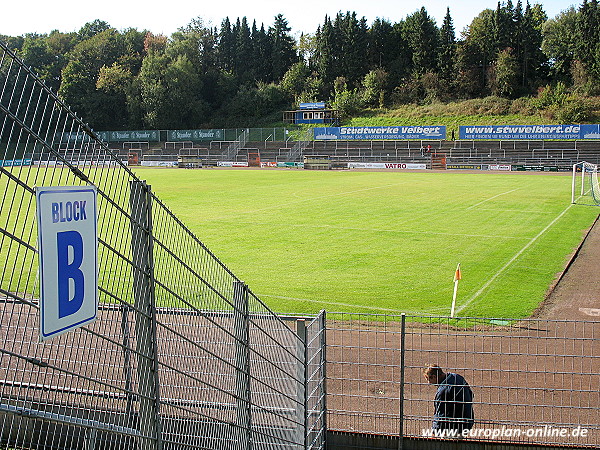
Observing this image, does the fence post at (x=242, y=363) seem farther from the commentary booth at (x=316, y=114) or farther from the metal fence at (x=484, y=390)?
the commentary booth at (x=316, y=114)

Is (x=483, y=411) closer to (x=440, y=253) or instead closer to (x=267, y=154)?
(x=440, y=253)

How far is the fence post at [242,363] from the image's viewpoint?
4.59 m

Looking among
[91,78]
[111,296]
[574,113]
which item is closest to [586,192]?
[111,296]

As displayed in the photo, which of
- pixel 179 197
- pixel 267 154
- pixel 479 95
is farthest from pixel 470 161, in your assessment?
pixel 179 197

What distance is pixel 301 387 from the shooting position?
605 centimetres

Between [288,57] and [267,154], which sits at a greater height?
[288,57]

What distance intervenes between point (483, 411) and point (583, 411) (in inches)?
47.4

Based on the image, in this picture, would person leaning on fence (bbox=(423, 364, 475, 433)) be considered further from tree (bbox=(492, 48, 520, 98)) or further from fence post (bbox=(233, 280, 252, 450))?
tree (bbox=(492, 48, 520, 98))

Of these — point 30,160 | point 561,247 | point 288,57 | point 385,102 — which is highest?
point 288,57

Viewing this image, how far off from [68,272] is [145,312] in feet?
2.73

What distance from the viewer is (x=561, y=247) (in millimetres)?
20297

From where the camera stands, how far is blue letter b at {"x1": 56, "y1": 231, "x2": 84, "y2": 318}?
8.36 ft

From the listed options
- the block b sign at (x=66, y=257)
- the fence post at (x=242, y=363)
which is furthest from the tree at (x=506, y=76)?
the block b sign at (x=66, y=257)

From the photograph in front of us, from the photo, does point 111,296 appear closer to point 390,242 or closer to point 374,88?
point 390,242
